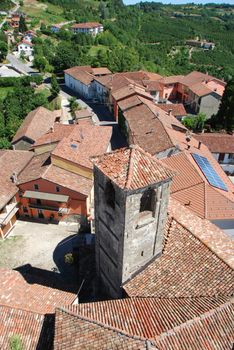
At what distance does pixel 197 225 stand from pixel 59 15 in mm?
153183

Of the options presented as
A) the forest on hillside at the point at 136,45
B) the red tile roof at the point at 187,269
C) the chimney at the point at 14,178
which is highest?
the red tile roof at the point at 187,269

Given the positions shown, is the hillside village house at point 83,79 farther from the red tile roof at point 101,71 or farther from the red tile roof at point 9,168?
the red tile roof at point 9,168

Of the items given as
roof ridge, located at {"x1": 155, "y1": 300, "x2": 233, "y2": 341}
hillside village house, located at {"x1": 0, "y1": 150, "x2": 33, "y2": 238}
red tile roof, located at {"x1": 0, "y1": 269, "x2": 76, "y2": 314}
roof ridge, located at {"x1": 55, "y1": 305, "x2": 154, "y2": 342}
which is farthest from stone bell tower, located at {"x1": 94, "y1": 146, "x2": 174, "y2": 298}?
hillside village house, located at {"x1": 0, "y1": 150, "x2": 33, "y2": 238}

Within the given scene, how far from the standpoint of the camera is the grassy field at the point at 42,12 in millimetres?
137750

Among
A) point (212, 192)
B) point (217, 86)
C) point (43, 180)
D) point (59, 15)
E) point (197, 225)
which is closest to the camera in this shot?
point (197, 225)

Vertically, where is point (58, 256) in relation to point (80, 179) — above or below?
below

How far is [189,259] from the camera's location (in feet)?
65.6

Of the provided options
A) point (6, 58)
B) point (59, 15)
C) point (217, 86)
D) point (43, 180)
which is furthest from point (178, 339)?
point (59, 15)

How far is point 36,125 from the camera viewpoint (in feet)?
168

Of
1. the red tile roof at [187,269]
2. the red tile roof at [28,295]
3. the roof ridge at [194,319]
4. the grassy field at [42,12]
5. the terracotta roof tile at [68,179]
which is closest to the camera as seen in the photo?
the roof ridge at [194,319]

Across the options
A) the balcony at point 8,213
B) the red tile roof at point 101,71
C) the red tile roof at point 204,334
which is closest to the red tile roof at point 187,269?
the red tile roof at point 204,334

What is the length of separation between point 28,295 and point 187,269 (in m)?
11.7

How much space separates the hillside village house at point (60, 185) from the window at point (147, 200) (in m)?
15.2

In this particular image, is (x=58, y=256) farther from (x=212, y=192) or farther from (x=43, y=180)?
(x=212, y=192)
